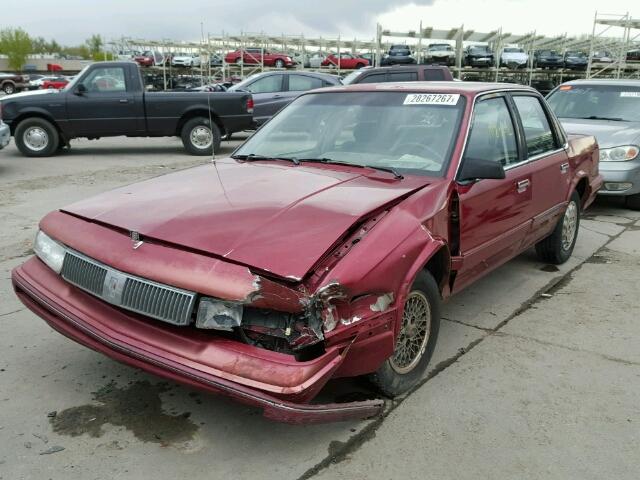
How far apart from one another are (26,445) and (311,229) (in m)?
1.64

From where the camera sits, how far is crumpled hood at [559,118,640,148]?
7.75 m

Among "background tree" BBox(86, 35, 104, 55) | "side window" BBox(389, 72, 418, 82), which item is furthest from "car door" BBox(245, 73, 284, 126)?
"background tree" BBox(86, 35, 104, 55)

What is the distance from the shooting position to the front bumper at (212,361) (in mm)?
2285

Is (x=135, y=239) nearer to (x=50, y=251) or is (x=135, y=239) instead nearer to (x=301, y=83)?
(x=50, y=251)

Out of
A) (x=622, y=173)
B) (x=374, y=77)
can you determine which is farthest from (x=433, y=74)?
(x=622, y=173)

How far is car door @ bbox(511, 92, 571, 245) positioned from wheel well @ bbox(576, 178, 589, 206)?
21.8 inches

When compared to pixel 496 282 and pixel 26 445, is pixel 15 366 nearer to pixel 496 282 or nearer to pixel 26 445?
pixel 26 445

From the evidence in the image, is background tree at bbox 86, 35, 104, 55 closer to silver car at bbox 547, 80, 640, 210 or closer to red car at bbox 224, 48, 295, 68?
red car at bbox 224, 48, 295, 68

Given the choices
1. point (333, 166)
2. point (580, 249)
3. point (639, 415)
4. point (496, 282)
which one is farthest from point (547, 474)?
point (580, 249)

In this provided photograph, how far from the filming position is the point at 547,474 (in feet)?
8.40

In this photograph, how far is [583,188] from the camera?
19.0ft

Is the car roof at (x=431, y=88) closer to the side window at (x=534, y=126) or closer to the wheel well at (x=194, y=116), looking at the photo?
the side window at (x=534, y=126)

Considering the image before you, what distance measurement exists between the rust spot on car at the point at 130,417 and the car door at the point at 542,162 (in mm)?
2984

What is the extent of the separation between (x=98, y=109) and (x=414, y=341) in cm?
996
